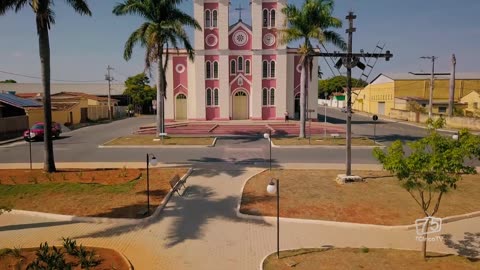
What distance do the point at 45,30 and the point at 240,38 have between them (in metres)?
28.1

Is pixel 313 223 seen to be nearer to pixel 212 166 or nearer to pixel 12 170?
pixel 212 166

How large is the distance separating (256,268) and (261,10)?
37.0 m

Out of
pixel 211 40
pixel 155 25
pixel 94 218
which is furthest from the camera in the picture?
pixel 211 40

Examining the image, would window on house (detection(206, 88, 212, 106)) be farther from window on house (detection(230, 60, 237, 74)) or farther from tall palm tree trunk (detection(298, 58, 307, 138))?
tall palm tree trunk (detection(298, 58, 307, 138))

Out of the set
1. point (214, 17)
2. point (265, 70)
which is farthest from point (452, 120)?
point (214, 17)

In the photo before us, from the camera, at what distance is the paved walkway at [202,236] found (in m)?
9.80

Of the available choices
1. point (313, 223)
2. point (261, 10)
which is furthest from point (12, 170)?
point (261, 10)

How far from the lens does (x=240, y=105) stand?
146 feet

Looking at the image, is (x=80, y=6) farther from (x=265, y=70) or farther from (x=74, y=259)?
(x=265, y=70)

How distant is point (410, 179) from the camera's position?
9586 millimetres

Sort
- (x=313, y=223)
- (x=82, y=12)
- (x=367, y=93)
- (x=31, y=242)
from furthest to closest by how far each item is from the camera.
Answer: (x=367, y=93)
(x=82, y=12)
(x=313, y=223)
(x=31, y=242)

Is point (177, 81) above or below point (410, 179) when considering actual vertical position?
above

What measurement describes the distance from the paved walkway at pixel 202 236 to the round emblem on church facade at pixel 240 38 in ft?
107

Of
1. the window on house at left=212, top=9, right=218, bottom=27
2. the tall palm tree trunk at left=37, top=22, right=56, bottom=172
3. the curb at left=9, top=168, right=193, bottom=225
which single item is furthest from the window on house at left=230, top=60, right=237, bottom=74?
the curb at left=9, top=168, right=193, bottom=225
